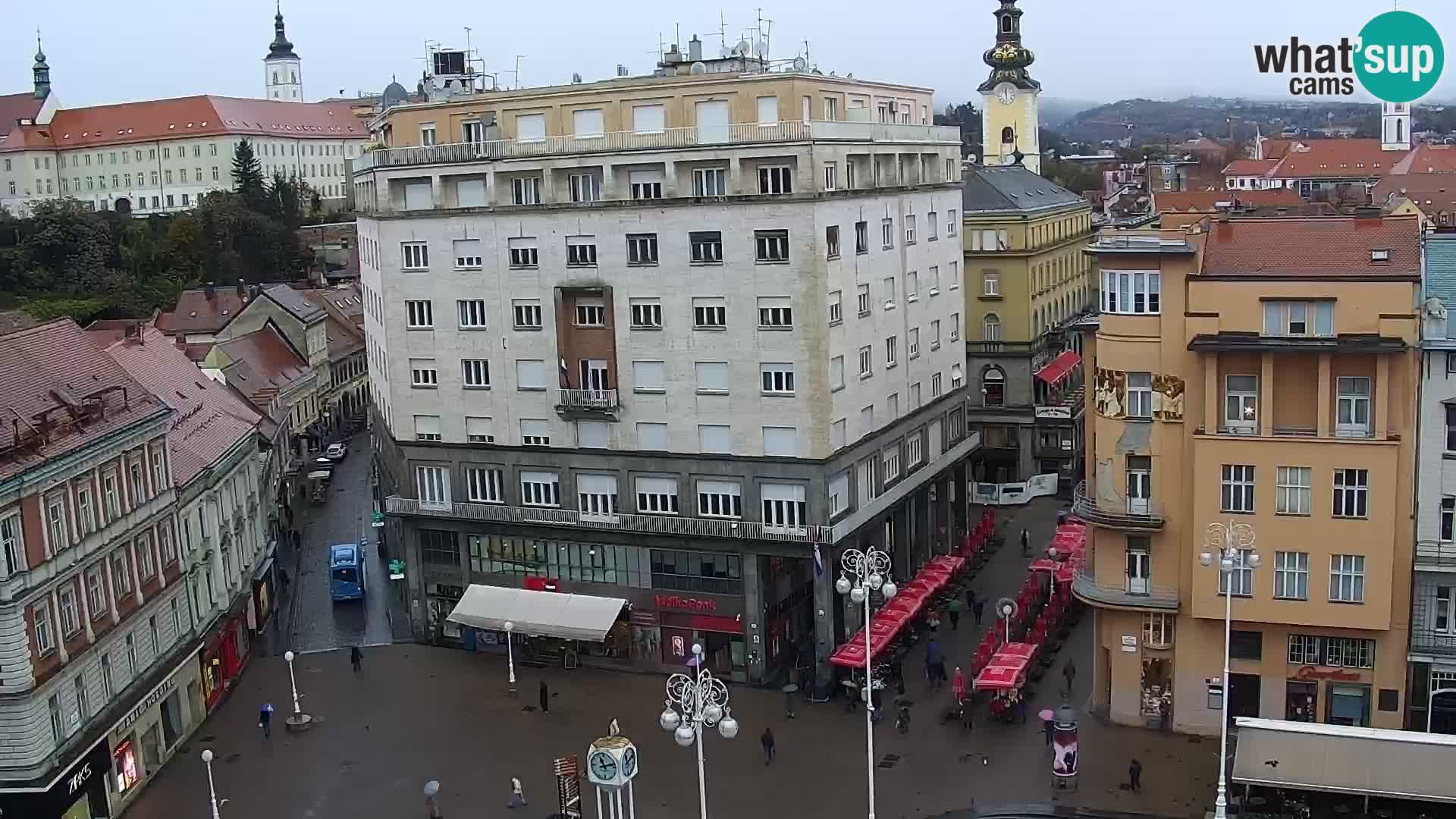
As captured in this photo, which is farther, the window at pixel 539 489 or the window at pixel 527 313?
the window at pixel 539 489

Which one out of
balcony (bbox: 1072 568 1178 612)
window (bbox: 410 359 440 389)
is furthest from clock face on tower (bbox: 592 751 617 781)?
window (bbox: 410 359 440 389)

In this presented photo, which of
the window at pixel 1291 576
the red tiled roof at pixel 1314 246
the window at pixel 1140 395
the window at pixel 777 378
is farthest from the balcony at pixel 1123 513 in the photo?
the window at pixel 777 378

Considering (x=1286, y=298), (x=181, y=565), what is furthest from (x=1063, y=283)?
(x=181, y=565)

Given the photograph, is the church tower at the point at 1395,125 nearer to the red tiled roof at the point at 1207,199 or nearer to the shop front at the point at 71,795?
the red tiled roof at the point at 1207,199

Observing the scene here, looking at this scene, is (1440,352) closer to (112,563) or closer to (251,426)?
(112,563)

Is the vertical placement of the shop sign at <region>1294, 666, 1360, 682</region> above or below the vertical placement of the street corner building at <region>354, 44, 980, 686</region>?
below

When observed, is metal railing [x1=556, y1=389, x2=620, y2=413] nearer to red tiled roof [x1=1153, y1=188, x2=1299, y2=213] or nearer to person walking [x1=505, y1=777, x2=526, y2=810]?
person walking [x1=505, y1=777, x2=526, y2=810]
